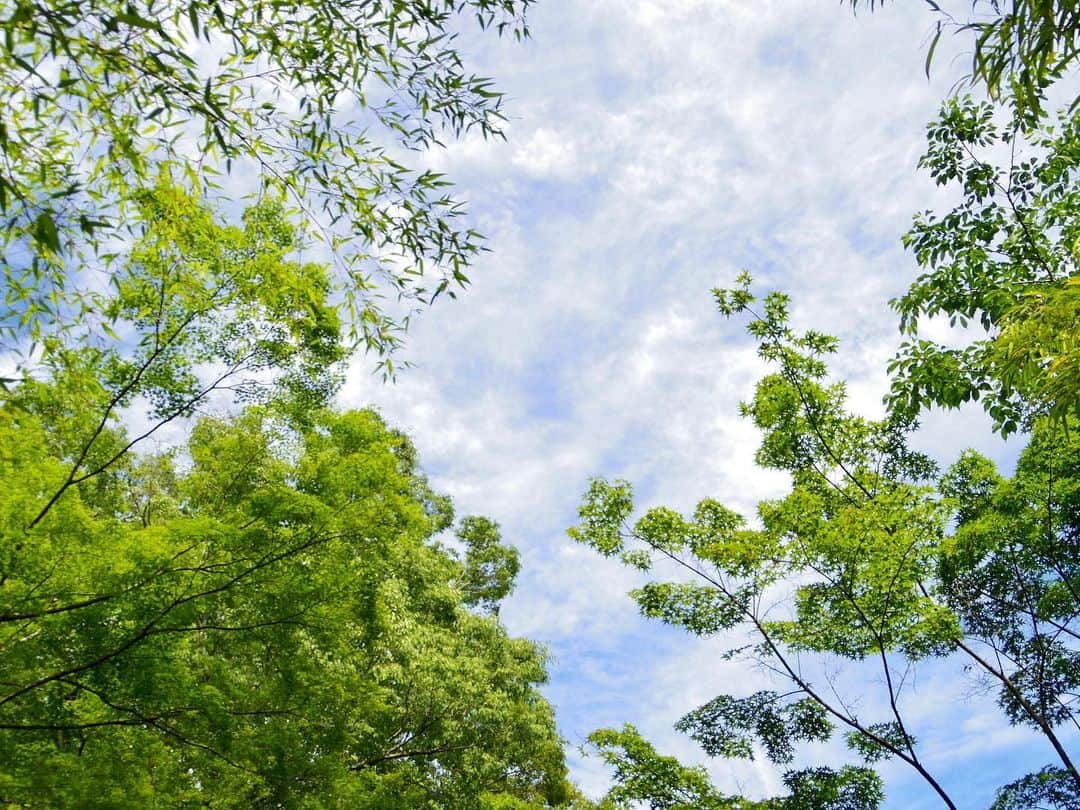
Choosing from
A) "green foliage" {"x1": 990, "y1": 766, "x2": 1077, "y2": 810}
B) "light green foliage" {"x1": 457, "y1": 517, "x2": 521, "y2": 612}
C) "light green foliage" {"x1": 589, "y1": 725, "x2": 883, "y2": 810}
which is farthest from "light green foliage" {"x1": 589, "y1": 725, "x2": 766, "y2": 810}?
"light green foliage" {"x1": 457, "y1": 517, "x2": 521, "y2": 612}

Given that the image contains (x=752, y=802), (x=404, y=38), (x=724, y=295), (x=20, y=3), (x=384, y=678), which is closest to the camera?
(x=20, y=3)

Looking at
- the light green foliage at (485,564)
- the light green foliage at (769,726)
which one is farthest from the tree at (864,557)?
the light green foliage at (485,564)

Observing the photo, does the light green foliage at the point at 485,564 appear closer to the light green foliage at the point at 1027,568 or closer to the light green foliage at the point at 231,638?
the light green foliage at the point at 231,638

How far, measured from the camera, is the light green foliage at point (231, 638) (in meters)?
5.68

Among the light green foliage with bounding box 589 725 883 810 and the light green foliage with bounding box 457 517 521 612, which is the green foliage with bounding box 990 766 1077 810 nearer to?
the light green foliage with bounding box 589 725 883 810

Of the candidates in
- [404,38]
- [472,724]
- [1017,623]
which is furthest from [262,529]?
[1017,623]

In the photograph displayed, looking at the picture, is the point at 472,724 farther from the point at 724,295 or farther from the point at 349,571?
the point at 724,295

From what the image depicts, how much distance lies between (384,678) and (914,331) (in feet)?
27.6

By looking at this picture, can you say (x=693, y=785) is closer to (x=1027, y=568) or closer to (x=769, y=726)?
(x=769, y=726)

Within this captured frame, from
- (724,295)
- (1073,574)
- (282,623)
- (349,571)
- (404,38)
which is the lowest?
(282,623)

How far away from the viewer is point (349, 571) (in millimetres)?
6941

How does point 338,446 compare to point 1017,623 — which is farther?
point 1017,623

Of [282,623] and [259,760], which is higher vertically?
[282,623]

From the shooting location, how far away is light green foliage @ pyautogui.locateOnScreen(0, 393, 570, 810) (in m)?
5.68
